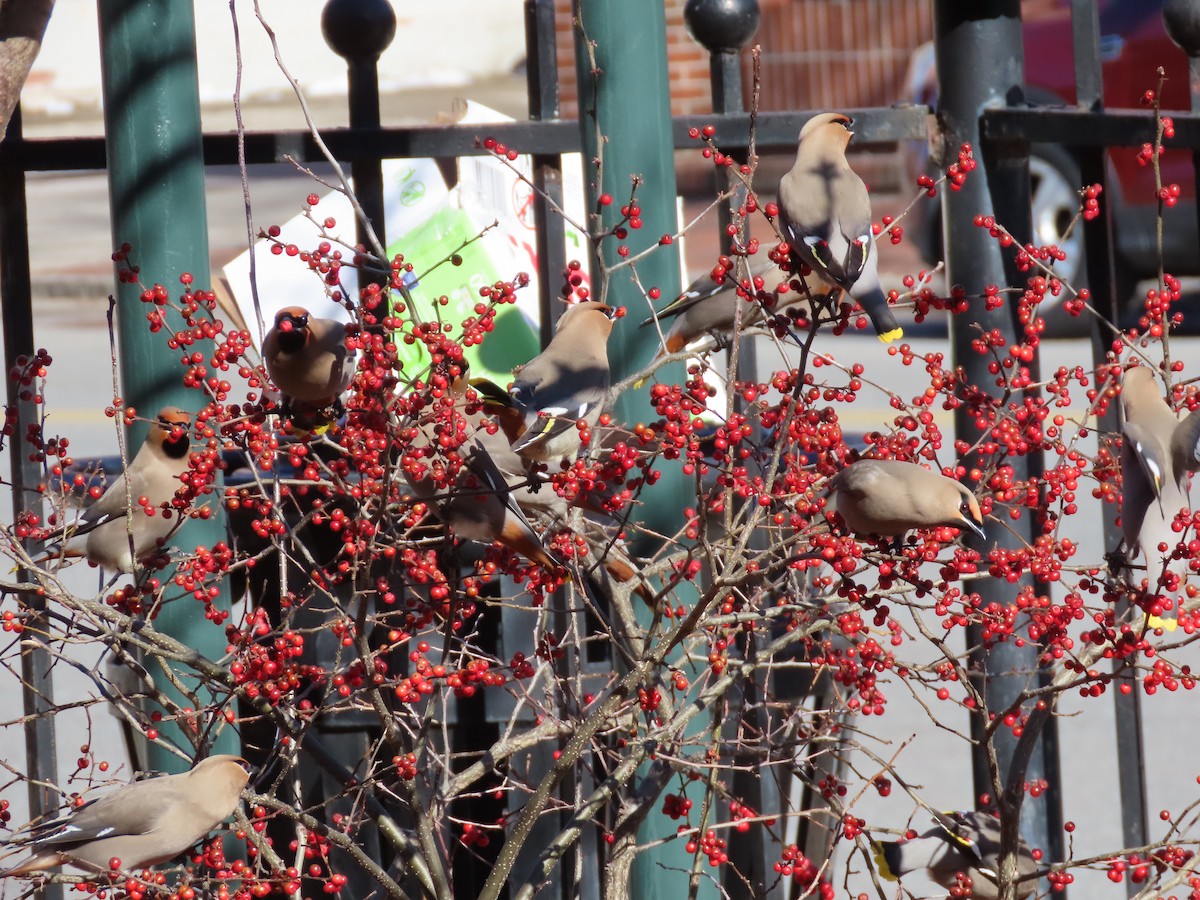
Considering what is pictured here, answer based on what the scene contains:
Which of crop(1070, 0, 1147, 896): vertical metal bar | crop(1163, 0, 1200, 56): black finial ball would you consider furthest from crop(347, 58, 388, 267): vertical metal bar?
crop(1163, 0, 1200, 56): black finial ball

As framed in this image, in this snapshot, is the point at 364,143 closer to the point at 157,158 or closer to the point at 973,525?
the point at 157,158

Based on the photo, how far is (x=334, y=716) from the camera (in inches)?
111

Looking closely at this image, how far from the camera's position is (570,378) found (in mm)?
2420

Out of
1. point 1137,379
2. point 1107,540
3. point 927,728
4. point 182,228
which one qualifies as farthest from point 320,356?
point 927,728

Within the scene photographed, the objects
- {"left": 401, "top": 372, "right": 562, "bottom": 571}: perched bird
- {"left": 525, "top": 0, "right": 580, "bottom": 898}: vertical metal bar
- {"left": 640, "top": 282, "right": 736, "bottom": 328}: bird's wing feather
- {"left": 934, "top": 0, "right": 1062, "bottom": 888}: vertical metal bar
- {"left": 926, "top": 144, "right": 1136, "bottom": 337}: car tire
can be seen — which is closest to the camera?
{"left": 401, "top": 372, "right": 562, "bottom": 571}: perched bird

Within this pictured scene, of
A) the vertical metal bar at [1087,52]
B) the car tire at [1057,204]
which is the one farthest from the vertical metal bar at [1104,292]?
the car tire at [1057,204]

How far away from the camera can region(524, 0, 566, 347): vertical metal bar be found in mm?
2937

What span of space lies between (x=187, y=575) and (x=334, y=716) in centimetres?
77

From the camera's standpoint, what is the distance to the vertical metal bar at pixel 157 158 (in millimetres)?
2684

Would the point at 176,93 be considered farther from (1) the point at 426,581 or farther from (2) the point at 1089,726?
(2) the point at 1089,726

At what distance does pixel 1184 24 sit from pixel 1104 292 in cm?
44

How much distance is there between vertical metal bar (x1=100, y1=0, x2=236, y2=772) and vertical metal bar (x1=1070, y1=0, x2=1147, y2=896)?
56.3 inches

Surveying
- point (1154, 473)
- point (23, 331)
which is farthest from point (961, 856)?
point (23, 331)

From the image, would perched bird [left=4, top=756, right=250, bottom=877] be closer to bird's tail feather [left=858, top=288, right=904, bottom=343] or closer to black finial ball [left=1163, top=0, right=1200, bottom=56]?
bird's tail feather [left=858, top=288, right=904, bottom=343]
